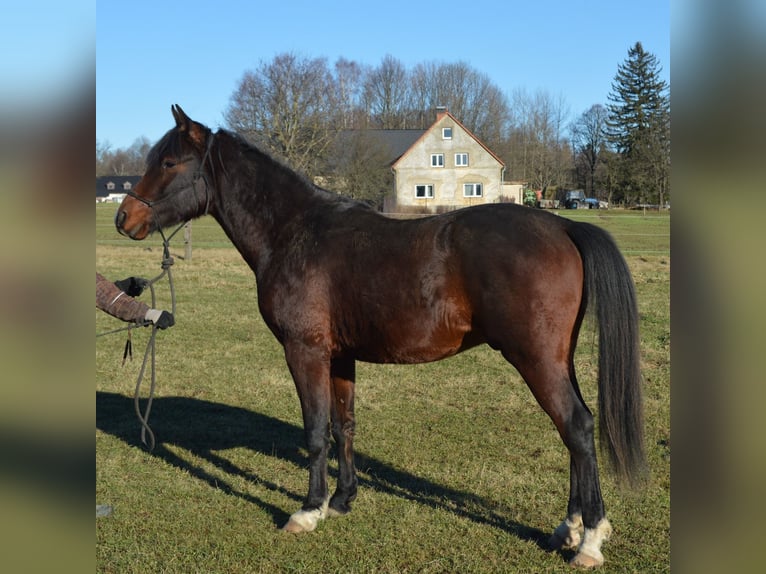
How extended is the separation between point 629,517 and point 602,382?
3.62 ft

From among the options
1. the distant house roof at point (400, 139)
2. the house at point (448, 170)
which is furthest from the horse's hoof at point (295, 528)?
the distant house roof at point (400, 139)

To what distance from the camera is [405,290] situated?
3943 millimetres

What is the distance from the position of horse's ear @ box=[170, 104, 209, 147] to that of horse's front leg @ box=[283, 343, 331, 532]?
153 cm

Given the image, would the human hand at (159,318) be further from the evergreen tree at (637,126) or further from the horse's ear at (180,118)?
the evergreen tree at (637,126)

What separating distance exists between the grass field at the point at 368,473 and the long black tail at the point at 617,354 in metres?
0.30

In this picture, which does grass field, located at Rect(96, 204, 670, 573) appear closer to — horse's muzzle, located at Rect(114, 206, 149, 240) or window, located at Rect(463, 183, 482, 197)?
horse's muzzle, located at Rect(114, 206, 149, 240)

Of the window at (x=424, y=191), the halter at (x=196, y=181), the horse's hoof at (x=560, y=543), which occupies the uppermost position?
the window at (x=424, y=191)

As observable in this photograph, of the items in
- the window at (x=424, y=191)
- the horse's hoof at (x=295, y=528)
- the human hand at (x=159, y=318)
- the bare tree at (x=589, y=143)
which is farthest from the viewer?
the bare tree at (x=589, y=143)

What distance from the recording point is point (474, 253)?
376cm

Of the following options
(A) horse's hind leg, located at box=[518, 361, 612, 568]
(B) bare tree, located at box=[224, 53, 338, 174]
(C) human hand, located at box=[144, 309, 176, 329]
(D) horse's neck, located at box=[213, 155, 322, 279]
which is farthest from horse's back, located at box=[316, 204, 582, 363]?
(B) bare tree, located at box=[224, 53, 338, 174]

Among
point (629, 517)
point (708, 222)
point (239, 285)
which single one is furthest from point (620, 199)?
point (708, 222)

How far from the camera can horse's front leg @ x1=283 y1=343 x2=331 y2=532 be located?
4.24m

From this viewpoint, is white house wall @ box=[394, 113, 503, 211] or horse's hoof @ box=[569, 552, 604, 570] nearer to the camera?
horse's hoof @ box=[569, 552, 604, 570]

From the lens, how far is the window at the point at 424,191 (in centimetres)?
4653
